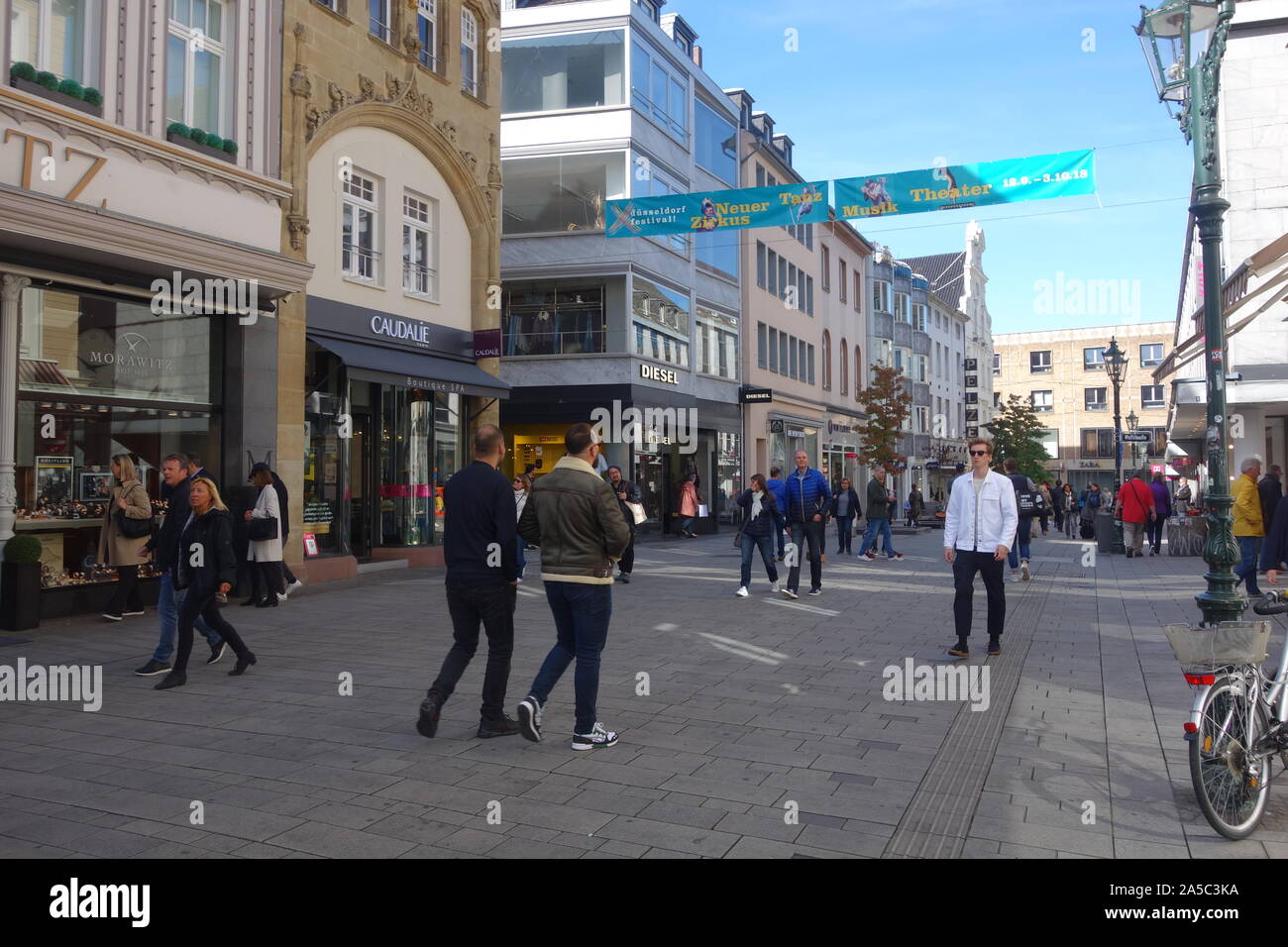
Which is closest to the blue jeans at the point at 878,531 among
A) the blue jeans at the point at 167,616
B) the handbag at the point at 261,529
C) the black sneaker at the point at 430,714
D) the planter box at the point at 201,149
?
the handbag at the point at 261,529

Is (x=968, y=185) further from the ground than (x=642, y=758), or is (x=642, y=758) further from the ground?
(x=968, y=185)

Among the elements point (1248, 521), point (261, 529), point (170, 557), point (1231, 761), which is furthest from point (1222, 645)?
point (261, 529)

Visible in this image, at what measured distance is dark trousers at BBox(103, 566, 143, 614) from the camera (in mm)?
11062

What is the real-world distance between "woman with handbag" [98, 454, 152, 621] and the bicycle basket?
10072 millimetres

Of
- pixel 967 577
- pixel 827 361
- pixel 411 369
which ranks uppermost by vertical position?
pixel 827 361

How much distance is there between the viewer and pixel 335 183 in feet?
51.3

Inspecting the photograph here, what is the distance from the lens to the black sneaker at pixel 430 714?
605 cm

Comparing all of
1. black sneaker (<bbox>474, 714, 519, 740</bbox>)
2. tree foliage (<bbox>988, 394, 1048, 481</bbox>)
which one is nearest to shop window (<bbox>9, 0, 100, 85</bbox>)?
black sneaker (<bbox>474, 714, 519, 740</bbox>)

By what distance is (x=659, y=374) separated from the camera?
27578 millimetres

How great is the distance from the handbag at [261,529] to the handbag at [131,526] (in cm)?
139

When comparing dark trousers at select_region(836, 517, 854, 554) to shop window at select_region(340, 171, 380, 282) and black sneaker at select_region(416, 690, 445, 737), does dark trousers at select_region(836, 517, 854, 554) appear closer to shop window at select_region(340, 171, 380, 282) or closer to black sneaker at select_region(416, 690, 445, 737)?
shop window at select_region(340, 171, 380, 282)

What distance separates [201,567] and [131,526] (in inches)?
148

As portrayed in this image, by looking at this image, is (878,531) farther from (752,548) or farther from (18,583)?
(18,583)

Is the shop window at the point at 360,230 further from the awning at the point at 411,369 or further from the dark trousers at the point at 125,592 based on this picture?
the dark trousers at the point at 125,592
